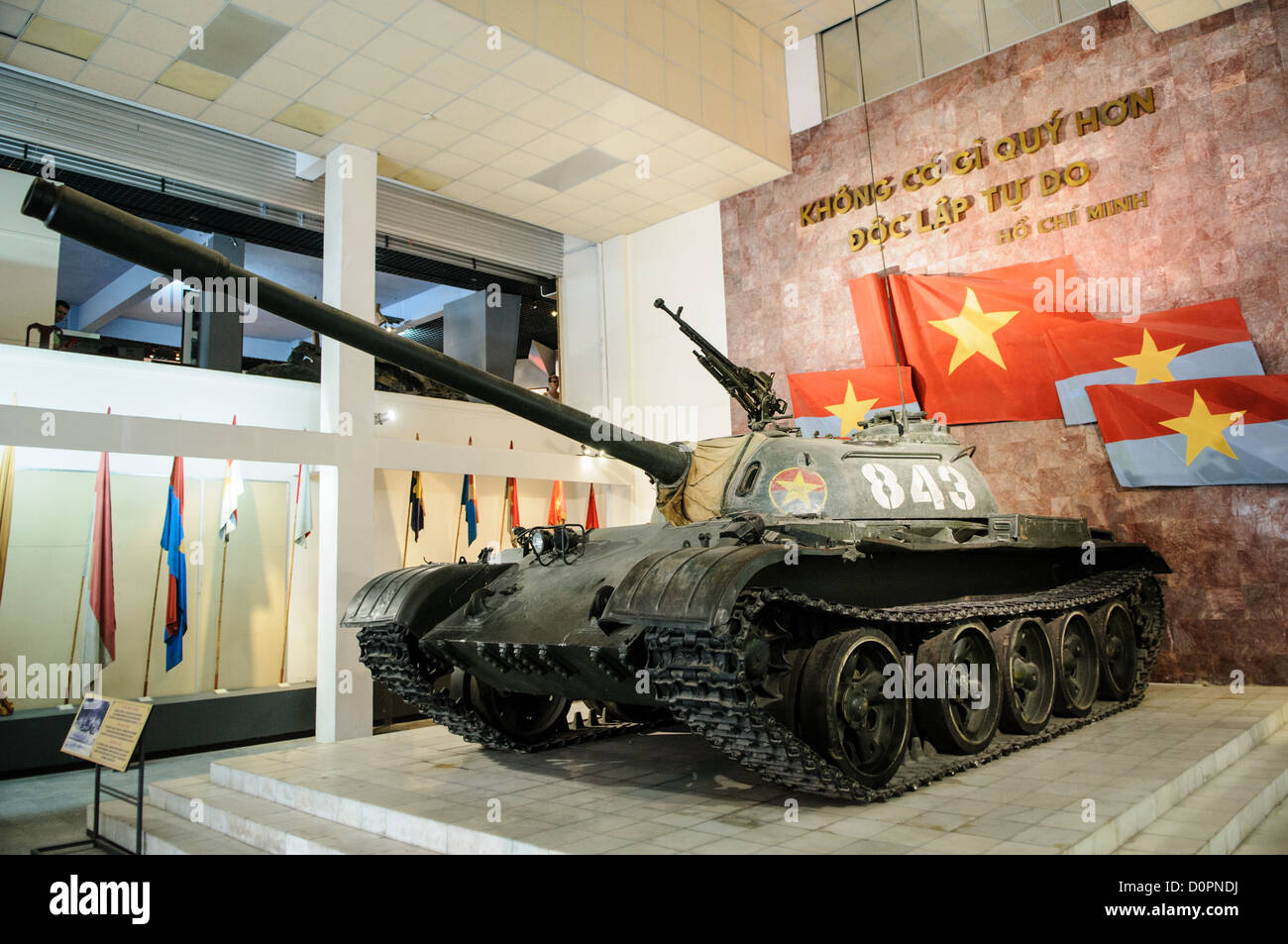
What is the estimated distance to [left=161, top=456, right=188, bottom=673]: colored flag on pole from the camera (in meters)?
9.94

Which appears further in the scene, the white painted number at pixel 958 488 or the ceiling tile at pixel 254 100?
the ceiling tile at pixel 254 100

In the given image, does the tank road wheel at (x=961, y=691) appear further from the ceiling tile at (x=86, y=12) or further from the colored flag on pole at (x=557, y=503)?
the ceiling tile at (x=86, y=12)

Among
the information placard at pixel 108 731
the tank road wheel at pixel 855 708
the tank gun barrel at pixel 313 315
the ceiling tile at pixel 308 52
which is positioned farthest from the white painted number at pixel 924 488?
the ceiling tile at pixel 308 52

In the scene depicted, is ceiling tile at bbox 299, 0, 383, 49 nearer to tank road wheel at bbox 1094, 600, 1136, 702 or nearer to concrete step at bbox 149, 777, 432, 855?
concrete step at bbox 149, 777, 432, 855

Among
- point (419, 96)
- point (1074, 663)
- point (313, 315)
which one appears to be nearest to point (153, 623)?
point (419, 96)

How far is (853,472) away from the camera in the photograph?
7.54 metres

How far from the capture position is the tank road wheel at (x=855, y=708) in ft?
18.5

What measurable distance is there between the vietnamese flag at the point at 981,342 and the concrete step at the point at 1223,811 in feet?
17.1

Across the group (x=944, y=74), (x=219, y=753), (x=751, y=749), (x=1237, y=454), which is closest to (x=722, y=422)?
(x=944, y=74)

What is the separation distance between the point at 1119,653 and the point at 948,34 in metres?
8.35

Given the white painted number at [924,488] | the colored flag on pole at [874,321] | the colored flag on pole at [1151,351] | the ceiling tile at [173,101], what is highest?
the ceiling tile at [173,101]

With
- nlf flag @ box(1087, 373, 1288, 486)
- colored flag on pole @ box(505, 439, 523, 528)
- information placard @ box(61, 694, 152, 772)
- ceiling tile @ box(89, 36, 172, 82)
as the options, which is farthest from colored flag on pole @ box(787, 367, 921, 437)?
information placard @ box(61, 694, 152, 772)

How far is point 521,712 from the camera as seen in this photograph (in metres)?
8.12

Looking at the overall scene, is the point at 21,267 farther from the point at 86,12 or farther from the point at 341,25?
the point at 341,25
